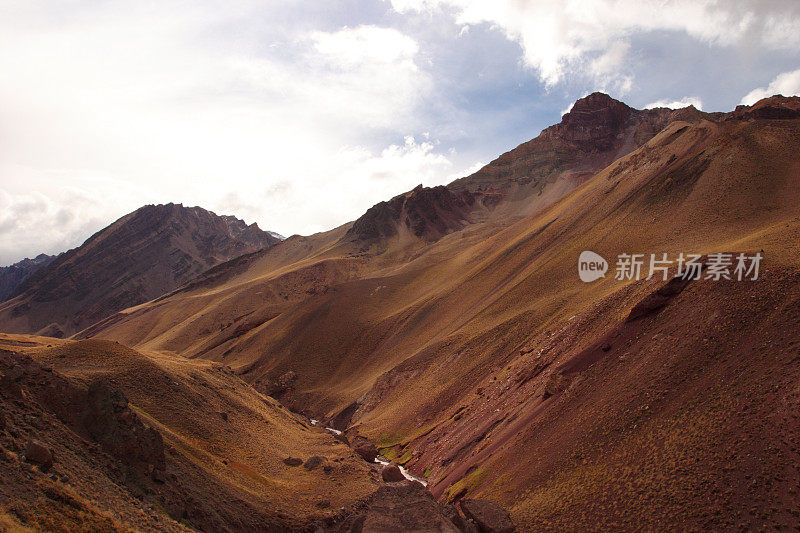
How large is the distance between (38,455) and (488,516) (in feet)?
61.9

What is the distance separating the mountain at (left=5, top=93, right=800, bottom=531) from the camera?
20.9 meters

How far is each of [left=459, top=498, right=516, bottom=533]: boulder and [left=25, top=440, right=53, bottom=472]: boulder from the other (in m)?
18.0

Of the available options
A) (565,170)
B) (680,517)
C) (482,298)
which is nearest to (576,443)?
(680,517)

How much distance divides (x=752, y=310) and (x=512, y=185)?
167064 millimetres

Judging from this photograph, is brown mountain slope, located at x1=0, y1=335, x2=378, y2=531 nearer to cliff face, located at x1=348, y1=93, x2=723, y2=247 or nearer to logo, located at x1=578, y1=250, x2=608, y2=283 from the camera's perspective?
logo, located at x1=578, y1=250, x2=608, y2=283

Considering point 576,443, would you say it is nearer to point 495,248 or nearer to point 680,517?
point 680,517

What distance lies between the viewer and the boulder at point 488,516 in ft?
71.7

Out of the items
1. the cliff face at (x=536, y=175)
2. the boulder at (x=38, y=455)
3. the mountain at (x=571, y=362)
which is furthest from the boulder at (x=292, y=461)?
the cliff face at (x=536, y=175)

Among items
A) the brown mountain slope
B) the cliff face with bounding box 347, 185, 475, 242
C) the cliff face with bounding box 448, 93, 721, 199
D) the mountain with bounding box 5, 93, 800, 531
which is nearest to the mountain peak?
the cliff face with bounding box 448, 93, 721, 199

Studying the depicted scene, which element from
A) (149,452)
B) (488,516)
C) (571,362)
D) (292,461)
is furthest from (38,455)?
(571,362)

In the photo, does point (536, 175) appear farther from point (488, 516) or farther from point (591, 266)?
point (488, 516)

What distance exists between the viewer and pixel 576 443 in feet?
83.6

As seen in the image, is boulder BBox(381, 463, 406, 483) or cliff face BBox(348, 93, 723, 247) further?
cliff face BBox(348, 93, 723, 247)

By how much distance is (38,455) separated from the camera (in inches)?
583
